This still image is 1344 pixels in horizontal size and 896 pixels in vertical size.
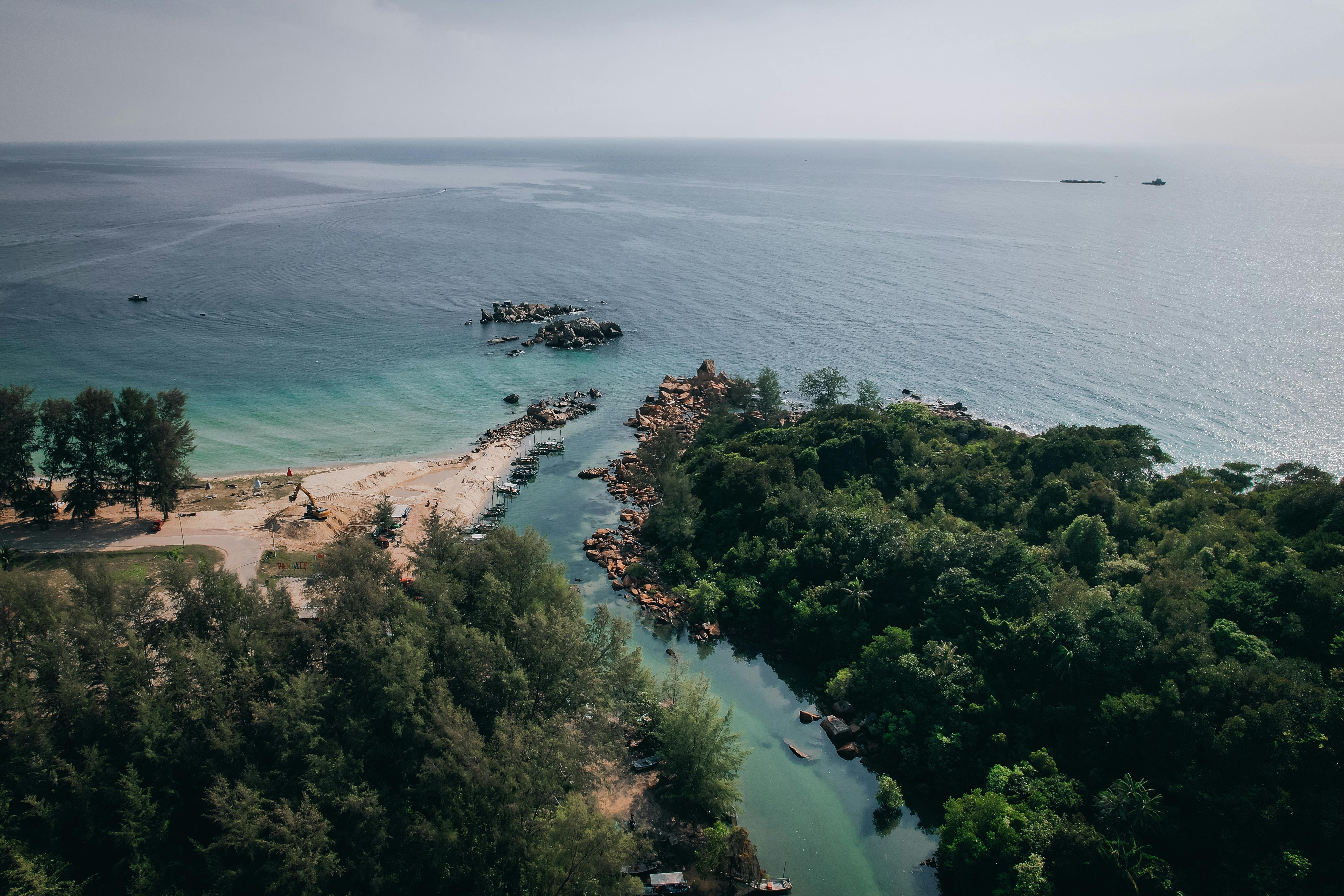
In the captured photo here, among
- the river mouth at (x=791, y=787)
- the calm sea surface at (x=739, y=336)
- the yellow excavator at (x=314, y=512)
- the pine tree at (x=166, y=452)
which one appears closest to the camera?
the river mouth at (x=791, y=787)

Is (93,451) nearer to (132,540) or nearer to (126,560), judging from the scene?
(132,540)

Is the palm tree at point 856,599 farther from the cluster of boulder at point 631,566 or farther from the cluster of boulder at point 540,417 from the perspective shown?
the cluster of boulder at point 540,417

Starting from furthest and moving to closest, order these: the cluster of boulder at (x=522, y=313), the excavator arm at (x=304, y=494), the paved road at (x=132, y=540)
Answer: the cluster of boulder at (x=522, y=313)
the excavator arm at (x=304, y=494)
the paved road at (x=132, y=540)

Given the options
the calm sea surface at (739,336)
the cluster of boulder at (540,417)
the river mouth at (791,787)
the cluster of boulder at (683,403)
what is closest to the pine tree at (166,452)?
the calm sea surface at (739,336)

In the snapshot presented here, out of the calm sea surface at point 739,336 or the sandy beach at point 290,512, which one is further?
the calm sea surface at point 739,336

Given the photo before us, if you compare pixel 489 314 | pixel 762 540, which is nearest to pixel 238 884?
pixel 762 540

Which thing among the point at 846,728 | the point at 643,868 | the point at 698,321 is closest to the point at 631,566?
the point at 846,728

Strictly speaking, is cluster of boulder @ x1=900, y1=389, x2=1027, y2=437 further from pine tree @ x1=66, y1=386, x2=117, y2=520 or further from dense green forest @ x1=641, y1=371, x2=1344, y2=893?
pine tree @ x1=66, y1=386, x2=117, y2=520
